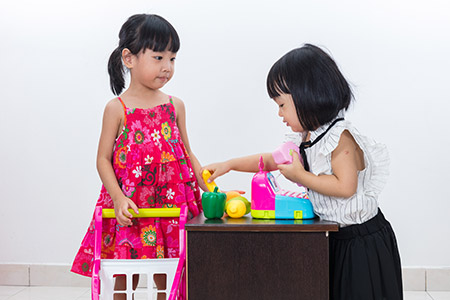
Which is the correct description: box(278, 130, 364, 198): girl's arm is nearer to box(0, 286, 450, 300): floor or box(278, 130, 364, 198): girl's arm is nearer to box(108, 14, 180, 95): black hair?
box(108, 14, 180, 95): black hair

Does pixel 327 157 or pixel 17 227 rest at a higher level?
pixel 327 157

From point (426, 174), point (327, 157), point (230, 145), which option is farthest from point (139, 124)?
point (426, 174)

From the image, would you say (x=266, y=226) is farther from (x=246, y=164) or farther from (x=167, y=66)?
(x=167, y=66)

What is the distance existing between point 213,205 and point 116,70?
578 millimetres

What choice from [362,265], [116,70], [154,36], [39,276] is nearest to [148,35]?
[154,36]

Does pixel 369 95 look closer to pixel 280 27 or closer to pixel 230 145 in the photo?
pixel 280 27

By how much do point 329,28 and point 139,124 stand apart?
1.24 m

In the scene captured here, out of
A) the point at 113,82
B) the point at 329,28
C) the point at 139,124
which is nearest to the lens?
the point at 139,124

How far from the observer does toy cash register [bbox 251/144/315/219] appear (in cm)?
125

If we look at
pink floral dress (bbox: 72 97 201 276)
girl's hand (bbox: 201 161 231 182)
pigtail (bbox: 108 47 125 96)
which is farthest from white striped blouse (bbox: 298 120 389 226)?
pigtail (bbox: 108 47 125 96)

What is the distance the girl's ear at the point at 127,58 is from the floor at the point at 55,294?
1231mm

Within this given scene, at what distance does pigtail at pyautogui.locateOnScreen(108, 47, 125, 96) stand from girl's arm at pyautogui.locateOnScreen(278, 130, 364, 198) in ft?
2.00

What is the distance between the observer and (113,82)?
1.67 m

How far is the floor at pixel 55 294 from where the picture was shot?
2.41 meters
